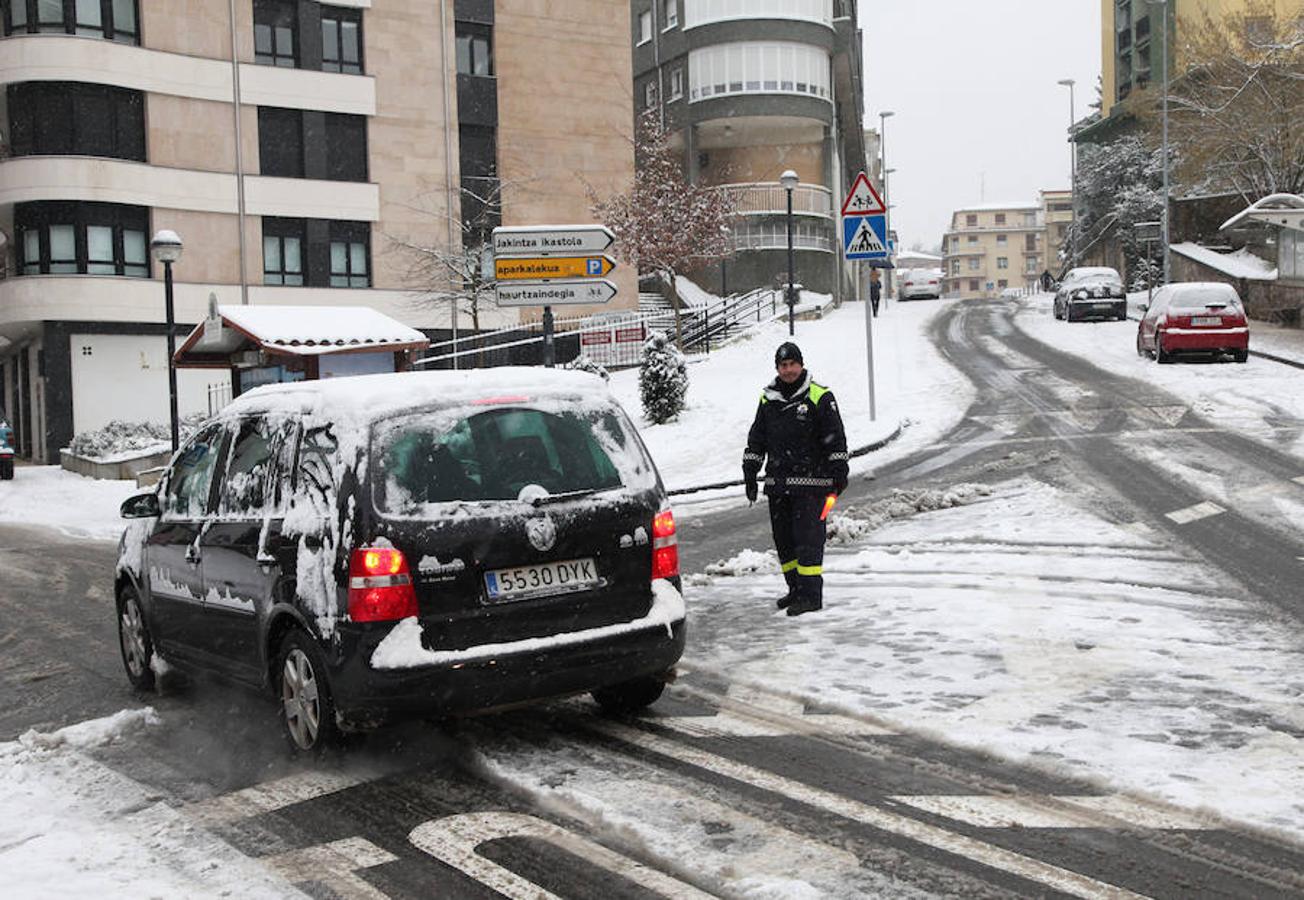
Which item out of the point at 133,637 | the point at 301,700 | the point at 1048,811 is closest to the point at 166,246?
the point at 133,637

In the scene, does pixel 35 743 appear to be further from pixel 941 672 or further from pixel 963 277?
pixel 963 277

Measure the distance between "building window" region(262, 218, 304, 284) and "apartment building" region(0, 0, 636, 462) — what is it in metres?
0.05

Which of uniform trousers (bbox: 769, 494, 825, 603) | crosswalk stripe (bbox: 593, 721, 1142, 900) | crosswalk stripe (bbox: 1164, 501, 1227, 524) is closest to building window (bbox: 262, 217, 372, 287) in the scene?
crosswalk stripe (bbox: 1164, 501, 1227, 524)

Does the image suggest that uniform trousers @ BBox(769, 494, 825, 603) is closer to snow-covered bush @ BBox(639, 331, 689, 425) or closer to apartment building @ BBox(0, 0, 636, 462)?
snow-covered bush @ BBox(639, 331, 689, 425)

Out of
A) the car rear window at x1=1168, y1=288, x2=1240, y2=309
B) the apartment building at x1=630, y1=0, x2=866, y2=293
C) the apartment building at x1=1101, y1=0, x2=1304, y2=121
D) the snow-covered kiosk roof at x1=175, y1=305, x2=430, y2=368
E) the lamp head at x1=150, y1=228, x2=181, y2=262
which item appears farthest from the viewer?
the apartment building at x1=1101, y1=0, x2=1304, y2=121

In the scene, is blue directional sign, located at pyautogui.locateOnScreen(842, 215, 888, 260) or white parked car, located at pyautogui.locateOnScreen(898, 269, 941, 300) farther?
white parked car, located at pyautogui.locateOnScreen(898, 269, 941, 300)

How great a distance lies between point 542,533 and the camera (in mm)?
5250

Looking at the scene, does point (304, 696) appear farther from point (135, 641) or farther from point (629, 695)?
point (135, 641)

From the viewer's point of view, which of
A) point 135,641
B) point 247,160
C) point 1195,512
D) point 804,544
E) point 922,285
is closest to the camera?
point 135,641

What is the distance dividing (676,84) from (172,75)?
25.9 m

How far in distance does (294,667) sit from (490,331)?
109ft

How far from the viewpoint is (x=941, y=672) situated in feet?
20.8

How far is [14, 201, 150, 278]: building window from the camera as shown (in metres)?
31.9

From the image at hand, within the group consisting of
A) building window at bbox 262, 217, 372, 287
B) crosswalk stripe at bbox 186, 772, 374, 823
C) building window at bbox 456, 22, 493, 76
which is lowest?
crosswalk stripe at bbox 186, 772, 374, 823
